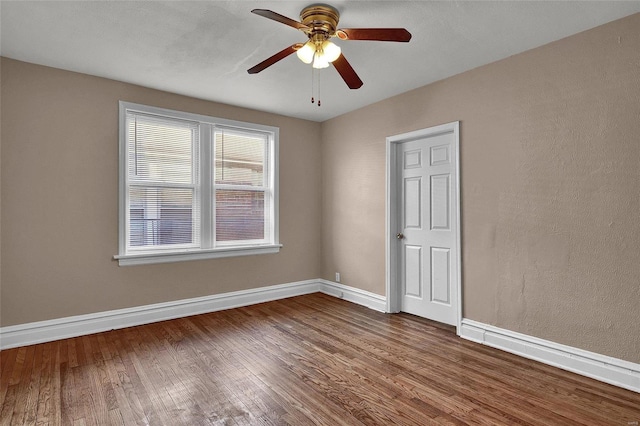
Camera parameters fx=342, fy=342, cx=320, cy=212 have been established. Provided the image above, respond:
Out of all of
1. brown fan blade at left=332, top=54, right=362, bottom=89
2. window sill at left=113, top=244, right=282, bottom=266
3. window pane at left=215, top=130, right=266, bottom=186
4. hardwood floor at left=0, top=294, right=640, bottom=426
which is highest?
brown fan blade at left=332, top=54, right=362, bottom=89

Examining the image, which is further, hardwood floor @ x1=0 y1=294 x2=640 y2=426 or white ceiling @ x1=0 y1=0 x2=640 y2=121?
white ceiling @ x1=0 y1=0 x2=640 y2=121

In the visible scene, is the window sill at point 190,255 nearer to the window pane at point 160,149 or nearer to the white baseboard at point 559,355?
the window pane at point 160,149

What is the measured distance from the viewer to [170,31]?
266cm

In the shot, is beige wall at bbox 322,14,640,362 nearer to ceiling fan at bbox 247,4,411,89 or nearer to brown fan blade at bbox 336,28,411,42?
brown fan blade at bbox 336,28,411,42

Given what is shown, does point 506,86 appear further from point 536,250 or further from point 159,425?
point 159,425

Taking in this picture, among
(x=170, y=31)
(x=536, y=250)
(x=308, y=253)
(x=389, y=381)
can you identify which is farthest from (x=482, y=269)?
(x=170, y=31)

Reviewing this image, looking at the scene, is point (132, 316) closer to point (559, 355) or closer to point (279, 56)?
point (279, 56)

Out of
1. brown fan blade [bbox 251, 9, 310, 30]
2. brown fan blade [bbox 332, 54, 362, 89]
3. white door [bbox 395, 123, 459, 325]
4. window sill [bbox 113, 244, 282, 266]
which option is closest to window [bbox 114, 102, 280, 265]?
window sill [bbox 113, 244, 282, 266]

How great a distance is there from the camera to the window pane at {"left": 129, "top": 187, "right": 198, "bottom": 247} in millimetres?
3857

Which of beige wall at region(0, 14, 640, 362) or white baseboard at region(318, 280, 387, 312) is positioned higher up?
beige wall at region(0, 14, 640, 362)

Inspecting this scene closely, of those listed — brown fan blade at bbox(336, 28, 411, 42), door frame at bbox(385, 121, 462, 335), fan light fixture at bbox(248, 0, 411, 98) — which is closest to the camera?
brown fan blade at bbox(336, 28, 411, 42)

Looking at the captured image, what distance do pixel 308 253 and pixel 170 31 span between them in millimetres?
3432

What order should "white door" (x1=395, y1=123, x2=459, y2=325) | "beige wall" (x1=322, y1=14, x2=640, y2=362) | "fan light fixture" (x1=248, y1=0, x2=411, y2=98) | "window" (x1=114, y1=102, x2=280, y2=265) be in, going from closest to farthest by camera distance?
A: 1. "fan light fixture" (x1=248, y1=0, x2=411, y2=98)
2. "beige wall" (x1=322, y1=14, x2=640, y2=362)
3. "white door" (x1=395, y1=123, x2=459, y2=325)
4. "window" (x1=114, y1=102, x2=280, y2=265)

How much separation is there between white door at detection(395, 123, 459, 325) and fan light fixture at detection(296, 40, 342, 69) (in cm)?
176
